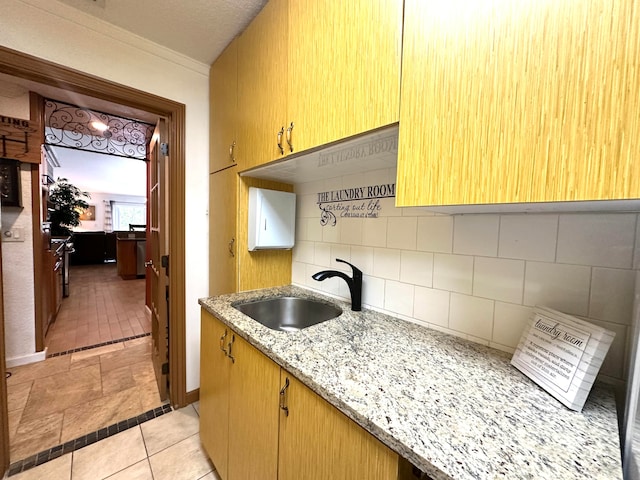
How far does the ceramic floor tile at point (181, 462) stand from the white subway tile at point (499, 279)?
1619mm

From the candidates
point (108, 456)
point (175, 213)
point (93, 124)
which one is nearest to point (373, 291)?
point (175, 213)

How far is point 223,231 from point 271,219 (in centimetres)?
35

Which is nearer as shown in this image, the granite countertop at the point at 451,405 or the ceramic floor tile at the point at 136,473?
the granite countertop at the point at 451,405

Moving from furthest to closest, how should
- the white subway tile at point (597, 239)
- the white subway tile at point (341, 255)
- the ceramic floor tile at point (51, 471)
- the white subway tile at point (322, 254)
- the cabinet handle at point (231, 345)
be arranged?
the white subway tile at point (322, 254) → the white subway tile at point (341, 255) → the ceramic floor tile at point (51, 471) → the cabinet handle at point (231, 345) → the white subway tile at point (597, 239)

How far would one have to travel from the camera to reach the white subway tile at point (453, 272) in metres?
0.91

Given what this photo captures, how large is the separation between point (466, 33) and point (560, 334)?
0.76 meters

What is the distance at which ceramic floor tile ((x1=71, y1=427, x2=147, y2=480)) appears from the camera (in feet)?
4.13

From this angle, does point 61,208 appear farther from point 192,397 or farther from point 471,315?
point 471,315

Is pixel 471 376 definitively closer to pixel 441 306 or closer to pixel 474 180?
pixel 441 306

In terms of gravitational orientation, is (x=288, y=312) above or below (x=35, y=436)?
above

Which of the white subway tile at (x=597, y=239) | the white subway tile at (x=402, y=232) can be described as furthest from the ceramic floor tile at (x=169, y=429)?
the white subway tile at (x=597, y=239)

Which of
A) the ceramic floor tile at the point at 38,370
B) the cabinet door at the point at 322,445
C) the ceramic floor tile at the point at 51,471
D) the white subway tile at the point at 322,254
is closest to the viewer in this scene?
the cabinet door at the point at 322,445

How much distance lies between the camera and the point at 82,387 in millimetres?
1919

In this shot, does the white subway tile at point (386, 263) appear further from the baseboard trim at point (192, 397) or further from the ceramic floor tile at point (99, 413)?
the ceramic floor tile at point (99, 413)
